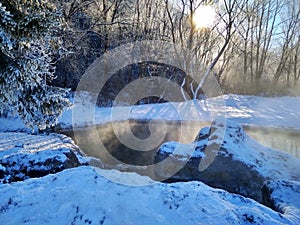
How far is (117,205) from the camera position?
2.73 metres

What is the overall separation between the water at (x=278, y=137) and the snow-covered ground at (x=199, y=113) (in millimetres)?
604

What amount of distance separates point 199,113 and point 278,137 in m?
3.88

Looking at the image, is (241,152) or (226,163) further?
(241,152)

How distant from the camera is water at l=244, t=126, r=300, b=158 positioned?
8.66 metres

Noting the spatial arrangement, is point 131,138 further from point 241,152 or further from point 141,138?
point 241,152

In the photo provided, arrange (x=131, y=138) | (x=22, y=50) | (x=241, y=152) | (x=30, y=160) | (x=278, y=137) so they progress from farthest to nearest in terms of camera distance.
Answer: (x=278, y=137) → (x=131, y=138) → (x=241, y=152) → (x=30, y=160) → (x=22, y=50)

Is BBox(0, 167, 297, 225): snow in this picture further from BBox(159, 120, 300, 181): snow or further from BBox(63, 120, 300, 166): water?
BBox(63, 120, 300, 166): water

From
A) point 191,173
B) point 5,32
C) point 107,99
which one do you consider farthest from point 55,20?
point 107,99

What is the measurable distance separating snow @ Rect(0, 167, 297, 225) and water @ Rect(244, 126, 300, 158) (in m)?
6.21

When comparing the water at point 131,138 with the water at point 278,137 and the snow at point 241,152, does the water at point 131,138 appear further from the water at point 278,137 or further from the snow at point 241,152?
the water at point 278,137

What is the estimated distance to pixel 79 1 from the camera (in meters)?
10.5

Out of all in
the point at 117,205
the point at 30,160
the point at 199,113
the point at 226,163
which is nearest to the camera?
the point at 117,205

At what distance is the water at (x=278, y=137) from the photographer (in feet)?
28.4

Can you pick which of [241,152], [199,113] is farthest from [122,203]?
[199,113]
